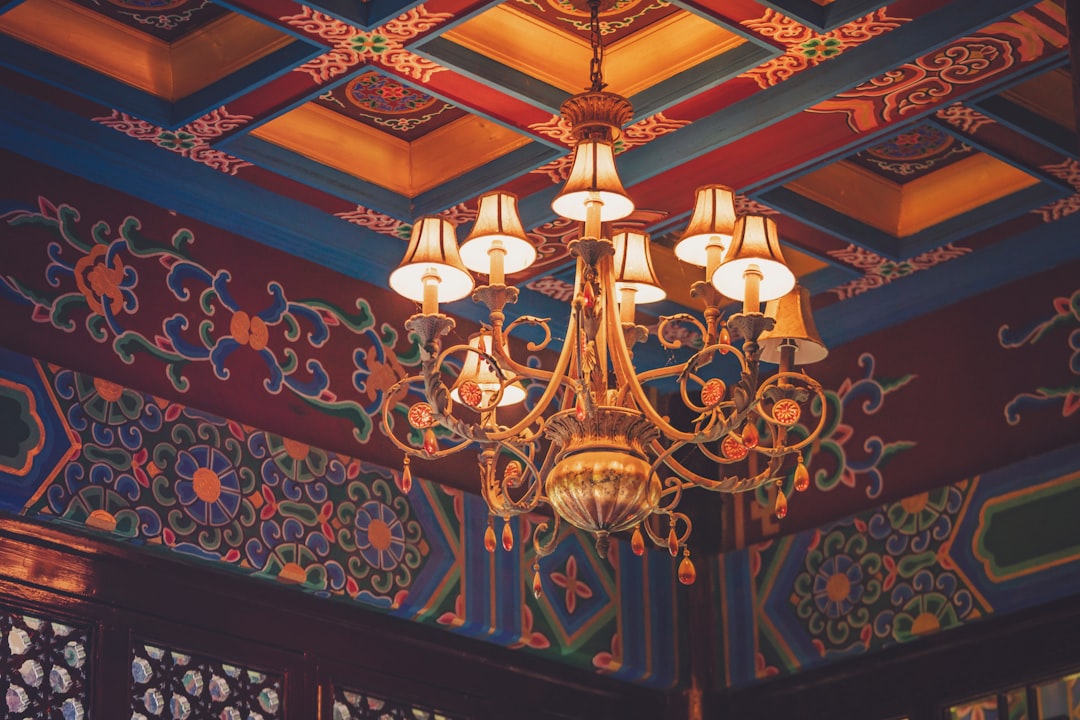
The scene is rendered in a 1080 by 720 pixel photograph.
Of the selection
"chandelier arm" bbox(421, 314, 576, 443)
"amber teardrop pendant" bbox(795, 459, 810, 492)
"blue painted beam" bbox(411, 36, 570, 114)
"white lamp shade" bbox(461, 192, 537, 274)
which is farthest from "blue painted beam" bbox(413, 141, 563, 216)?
"amber teardrop pendant" bbox(795, 459, 810, 492)

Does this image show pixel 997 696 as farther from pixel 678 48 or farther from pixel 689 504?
pixel 678 48

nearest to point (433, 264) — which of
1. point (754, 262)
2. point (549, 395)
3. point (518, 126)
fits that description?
point (549, 395)

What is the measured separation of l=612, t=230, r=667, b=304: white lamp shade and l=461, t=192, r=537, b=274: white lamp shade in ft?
1.07

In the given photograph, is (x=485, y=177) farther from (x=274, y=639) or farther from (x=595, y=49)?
(x=274, y=639)

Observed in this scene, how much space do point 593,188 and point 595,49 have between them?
27.4 inches

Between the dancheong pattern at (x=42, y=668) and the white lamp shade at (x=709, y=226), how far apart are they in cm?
207

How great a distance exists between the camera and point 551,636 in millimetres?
6340

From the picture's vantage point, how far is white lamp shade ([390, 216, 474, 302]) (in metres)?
4.30

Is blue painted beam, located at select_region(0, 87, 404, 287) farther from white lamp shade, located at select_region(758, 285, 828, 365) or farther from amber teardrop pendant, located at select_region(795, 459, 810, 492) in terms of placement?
amber teardrop pendant, located at select_region(795, 459, 810, 492)

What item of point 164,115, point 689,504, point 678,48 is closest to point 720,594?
point 689,504

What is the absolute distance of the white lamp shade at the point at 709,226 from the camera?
14.3 ft

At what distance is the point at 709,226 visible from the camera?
4.36m

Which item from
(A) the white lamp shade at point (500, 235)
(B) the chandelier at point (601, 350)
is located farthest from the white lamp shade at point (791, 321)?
(A) the white lamp shade at point (500, 235)

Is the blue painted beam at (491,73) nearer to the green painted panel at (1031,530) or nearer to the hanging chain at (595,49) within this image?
the hanging chain at (595,49)
